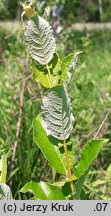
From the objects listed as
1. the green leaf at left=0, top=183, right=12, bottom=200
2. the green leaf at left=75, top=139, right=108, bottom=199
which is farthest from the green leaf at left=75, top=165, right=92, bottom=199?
the green leaf at left=0, top=183, right=12, bottom=200

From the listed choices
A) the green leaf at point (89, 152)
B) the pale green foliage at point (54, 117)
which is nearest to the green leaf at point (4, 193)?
the pale green foliage at point (54, 117)

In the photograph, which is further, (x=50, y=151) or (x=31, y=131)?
(x=31, y=131)

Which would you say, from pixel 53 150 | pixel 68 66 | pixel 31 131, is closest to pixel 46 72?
pixel 68 66

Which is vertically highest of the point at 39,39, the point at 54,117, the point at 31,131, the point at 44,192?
the point at 39,39

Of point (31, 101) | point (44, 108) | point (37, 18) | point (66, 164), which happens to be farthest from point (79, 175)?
point (31, 101)

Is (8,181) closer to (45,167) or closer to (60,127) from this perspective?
(45,167)

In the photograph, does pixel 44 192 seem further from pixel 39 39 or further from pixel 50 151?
pixel 39 39

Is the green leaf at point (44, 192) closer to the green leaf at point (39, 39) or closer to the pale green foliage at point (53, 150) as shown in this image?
the pale green foliage at point (53, 150)
